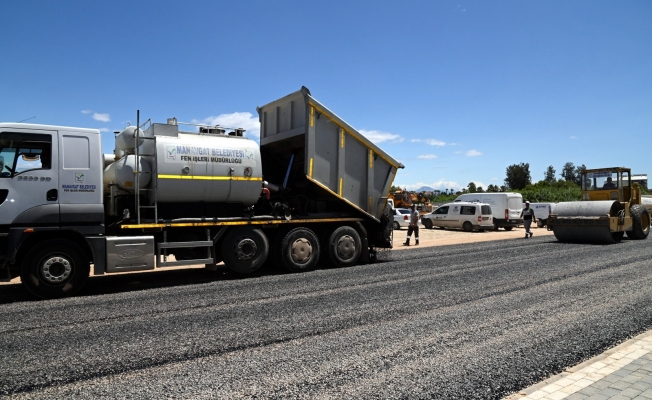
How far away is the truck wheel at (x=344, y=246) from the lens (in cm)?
1176

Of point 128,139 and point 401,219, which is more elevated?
point 128,139

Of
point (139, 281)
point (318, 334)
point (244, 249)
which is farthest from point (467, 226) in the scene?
point (318, 334)

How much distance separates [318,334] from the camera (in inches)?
225

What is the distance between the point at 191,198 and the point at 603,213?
48.0ft

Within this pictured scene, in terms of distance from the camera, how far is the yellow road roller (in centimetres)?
1723

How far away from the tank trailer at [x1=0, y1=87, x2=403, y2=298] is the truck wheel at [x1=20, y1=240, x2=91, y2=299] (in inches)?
0.7

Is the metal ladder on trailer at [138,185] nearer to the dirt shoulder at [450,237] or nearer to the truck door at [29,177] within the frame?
the truck door at [29,177]

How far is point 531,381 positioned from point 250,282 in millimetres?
6400

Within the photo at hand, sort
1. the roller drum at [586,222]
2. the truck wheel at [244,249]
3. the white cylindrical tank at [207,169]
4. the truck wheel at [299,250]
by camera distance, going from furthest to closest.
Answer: the roller drum at [586,222], the truck wheel at [299,250], the truck wheel at [244,249], the white cylindrical tank at [207,169]

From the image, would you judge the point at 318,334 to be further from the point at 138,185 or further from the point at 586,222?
the point at 586,222

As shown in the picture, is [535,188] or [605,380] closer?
[605,380]

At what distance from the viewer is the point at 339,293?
27.2 ft

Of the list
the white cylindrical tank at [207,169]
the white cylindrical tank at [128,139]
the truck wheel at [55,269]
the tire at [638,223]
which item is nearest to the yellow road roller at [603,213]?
the tire at [638,223]

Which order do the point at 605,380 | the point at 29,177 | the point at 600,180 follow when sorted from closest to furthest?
the point at 605,380 → the point at 29,177 → the point at 600,180
